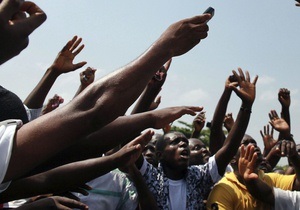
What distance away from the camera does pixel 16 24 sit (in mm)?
2041

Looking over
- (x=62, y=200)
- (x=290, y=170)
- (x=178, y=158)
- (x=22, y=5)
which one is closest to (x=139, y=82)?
(x=22, y=5)

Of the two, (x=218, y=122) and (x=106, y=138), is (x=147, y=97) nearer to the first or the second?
(x=218, y=122)

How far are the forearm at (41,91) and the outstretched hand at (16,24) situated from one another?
93.5 inches

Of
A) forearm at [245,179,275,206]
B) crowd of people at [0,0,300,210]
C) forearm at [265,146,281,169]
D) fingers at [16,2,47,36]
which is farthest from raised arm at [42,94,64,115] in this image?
fingers at [16,2,47,36]

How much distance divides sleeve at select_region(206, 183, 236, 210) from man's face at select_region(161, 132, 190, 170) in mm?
357

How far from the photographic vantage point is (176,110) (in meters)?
2.67

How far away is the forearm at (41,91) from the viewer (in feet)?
14.7

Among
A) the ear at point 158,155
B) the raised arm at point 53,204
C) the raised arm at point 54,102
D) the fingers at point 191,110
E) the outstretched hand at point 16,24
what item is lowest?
the ear at point 158,155

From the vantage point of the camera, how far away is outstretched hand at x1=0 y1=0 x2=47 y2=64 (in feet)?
6.43

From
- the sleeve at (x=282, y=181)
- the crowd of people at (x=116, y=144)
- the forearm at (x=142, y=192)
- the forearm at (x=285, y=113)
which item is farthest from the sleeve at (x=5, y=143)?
the forearm at (x=285, y=113)

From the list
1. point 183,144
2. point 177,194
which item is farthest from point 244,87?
point 177,194

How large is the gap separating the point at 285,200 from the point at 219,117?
1.29 meters

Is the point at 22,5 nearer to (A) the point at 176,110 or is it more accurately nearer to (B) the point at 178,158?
(A) the point at 176,110

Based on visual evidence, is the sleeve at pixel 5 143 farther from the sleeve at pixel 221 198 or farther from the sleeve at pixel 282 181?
the sleeve at pixel 282 181
